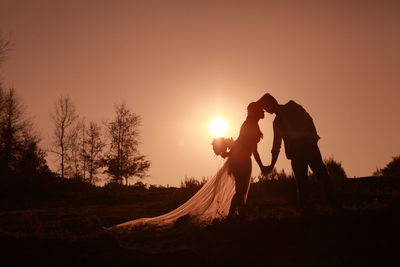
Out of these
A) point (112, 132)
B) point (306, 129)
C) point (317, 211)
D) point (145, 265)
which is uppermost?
point (112, 132)

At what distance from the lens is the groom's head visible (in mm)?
11633

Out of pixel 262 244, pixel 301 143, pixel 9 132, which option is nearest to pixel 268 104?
pixel 301 143

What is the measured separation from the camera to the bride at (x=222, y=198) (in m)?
11.4

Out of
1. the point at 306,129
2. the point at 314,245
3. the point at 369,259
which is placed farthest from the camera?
the point at 306,129

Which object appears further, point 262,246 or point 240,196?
point 240,196

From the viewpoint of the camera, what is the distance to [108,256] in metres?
10.6

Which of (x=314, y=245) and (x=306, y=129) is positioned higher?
(x=306, y=129)

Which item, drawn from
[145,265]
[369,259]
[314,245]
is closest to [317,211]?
[314,245]

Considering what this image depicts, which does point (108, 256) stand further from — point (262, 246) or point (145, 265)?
point (262, 246)

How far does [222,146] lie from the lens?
1261cm

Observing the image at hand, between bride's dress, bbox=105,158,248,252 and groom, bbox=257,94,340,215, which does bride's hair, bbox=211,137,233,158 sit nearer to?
bride's dress, bbox=105,158,248,252

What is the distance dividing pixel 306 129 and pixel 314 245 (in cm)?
304

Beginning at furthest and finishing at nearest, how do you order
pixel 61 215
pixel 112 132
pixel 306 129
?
1. pixel 112 132
2. pixel 61 215
3. pixel 306 129

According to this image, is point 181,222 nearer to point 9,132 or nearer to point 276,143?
point 276,143
